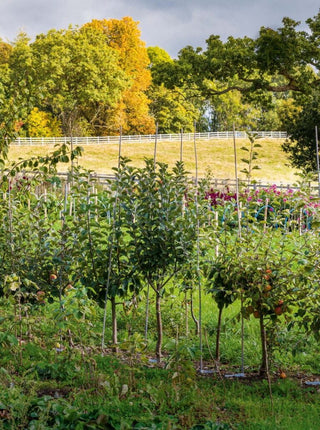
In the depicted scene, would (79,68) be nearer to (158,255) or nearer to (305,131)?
(305,131)

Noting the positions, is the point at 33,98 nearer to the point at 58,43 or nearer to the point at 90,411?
the point at 90,411

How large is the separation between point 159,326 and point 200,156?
3494 centimetres

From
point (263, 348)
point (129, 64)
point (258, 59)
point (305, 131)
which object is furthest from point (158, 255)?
point (129, 64)

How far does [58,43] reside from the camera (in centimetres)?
3659

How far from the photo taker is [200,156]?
129ft

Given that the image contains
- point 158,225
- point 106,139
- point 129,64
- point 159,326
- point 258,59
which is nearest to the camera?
point 158,225

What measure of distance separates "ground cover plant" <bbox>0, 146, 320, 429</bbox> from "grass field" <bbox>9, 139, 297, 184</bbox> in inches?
1085

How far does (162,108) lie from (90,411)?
41310 mm

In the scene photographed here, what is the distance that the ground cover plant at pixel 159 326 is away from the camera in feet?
12.0

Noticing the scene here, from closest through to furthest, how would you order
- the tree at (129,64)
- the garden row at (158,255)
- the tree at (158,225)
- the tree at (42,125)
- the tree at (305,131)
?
the garden row at (158,255)
the tree at (158,225)
the tree at (305,131)
the tree at (42,125)
the tree at (129,64)

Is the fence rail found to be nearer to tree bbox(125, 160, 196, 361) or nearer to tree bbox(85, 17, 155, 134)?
tree bbox(85, 17, 155, 134)

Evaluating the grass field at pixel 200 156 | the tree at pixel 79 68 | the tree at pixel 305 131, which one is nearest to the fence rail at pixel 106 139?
the grass field at pixel 200 156

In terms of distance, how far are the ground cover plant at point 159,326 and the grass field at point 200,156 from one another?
27.6 m

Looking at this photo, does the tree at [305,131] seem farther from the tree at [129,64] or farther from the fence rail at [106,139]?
the tree at [129,64]
